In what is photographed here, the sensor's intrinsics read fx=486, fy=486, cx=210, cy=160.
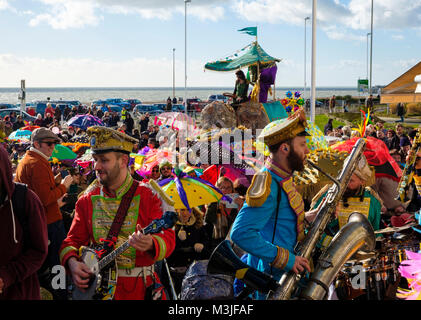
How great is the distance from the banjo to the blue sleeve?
1.40 feet

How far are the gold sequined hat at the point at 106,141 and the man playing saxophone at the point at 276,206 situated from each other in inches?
36.9

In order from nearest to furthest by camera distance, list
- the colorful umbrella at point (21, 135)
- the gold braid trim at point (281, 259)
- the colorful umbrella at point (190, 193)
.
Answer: the gold braid trim at point (281, 259) < the colorful umbrella at point (190, 193) < the colorful umbrella at point (21, 135)

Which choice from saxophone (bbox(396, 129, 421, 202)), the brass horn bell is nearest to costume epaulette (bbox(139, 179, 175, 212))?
the brass horn bell

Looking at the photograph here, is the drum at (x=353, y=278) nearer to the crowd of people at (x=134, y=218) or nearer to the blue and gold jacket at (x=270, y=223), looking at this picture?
the crowd of people at (x=134, y=218)

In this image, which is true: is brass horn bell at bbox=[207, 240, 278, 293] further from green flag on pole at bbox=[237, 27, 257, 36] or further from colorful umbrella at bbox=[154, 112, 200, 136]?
green flag on pole at bbox=[237, 27, 257, 36]

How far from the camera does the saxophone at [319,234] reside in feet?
9.80

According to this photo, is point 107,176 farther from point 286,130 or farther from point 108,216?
point 286,130

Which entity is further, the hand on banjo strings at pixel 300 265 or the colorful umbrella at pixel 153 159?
the colorful umbrella at pixel 153 159

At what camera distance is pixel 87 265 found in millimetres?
3170

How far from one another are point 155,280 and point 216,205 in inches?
100

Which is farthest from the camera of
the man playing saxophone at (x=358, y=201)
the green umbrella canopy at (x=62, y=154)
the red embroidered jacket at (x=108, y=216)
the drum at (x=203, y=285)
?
the green umbrella canopy at (x=62, y=154)

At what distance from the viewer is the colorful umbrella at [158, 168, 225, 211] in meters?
5.30

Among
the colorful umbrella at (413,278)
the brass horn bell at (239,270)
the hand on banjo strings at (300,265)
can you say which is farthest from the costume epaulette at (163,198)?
the colorful umbrella at (413,278)
